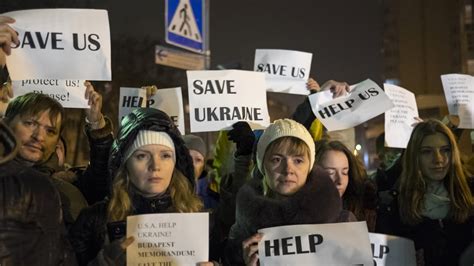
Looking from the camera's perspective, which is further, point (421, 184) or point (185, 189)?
point (421, 184)

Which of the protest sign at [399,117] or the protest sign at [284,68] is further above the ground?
the protest sign at [284,68]

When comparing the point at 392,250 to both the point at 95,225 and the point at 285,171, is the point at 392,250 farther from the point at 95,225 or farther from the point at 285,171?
the point at 95,225

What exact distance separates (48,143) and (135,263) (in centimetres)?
97

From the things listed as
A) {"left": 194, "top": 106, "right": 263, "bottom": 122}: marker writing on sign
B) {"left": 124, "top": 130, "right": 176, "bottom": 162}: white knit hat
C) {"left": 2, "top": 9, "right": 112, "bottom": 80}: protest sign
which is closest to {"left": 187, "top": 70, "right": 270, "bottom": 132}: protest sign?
{"left": 194, "top": 106, "right": 263, "bottom": 122}: marker writing on sign

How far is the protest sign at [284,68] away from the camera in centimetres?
593

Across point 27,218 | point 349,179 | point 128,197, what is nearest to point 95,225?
point 128,197

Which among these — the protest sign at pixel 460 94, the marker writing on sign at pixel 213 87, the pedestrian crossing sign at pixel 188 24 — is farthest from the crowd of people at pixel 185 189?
the pedestrian crossing sign at pixel 188 24

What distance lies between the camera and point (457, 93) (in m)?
5.70

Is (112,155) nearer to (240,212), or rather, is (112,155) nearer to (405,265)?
(240,212)

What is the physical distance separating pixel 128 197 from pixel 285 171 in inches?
34.0

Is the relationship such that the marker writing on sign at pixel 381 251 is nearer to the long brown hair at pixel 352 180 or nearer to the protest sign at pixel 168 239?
the long brown hair at pixel 352 180

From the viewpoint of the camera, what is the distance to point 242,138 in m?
4.36

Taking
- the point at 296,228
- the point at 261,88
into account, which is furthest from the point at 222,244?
the point at 261,88

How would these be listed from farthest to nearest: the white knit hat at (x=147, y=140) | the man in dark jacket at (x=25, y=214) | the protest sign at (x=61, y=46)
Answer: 1. the protest sign at (x=61, y=46)
2. the white knit hat at (x=147, y=140)
3. the man in dark jacket at (x=25, y=214)
